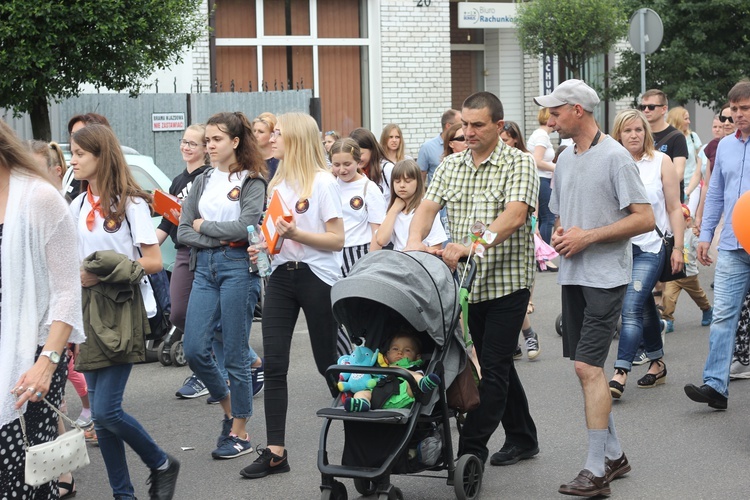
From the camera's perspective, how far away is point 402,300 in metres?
5.28

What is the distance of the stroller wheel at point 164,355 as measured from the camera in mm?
9961

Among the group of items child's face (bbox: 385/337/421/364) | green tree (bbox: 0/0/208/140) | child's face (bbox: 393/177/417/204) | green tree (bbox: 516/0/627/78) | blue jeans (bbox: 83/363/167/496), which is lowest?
blue jeans (bbox: 83/363/167/496)

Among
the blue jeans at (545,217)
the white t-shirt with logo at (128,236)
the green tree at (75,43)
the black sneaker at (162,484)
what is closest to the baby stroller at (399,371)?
the black sneaker at (162,484)

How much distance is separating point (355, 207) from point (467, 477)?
3.26 m

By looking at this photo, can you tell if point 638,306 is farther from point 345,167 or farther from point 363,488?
point 363,488

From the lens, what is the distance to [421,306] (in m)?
5.34

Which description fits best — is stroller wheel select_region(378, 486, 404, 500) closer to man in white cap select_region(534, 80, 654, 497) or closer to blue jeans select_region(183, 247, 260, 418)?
man in white cap select_region(534, 80, 654, 497)

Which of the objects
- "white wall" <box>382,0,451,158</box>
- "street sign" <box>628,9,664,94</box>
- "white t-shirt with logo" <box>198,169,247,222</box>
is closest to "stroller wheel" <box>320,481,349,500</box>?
"white t-shirt with logo" <box>198,169,247,222</box>

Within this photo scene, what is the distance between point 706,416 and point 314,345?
286 cm

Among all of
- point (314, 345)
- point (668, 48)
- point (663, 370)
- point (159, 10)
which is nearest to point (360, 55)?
point (668, 48)

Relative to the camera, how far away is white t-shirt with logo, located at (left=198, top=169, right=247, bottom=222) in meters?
6.81

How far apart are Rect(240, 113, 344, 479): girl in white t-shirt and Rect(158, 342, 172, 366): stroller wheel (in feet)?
12.0

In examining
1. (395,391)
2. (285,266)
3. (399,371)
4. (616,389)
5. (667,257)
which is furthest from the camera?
(667,257)

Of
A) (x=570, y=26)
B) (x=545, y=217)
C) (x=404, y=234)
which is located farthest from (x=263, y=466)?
(x=570, y=26)
